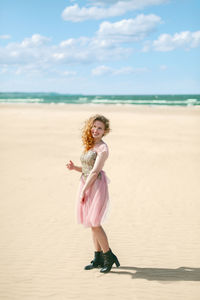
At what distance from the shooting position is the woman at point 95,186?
4012 millimetres

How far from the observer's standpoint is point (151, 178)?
963 cm

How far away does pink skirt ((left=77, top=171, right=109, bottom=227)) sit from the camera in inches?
159

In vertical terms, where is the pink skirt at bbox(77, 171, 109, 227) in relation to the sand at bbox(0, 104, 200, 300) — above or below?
above

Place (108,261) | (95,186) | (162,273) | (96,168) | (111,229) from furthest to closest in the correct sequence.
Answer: (111,229) → (162,273) → (108,261) → (95,186) → (96,168)

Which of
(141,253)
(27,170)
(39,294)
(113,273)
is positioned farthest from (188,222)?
(27,170)

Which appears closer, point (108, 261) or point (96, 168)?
point (96, 168)

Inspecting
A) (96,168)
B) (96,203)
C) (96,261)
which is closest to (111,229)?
(96,261)

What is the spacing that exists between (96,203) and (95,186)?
8.2 inches

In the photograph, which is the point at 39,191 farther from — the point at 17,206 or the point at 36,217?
the point at 36,217

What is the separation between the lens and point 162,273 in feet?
14.5

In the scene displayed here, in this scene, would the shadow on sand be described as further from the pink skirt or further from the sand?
the pink skirt

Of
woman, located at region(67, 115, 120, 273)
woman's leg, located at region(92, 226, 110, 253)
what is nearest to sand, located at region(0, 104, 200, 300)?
woman's leg, located at region(92, 226, 110, 253)

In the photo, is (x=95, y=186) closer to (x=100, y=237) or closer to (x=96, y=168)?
(x=96, y=168)

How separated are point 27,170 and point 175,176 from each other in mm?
4589
